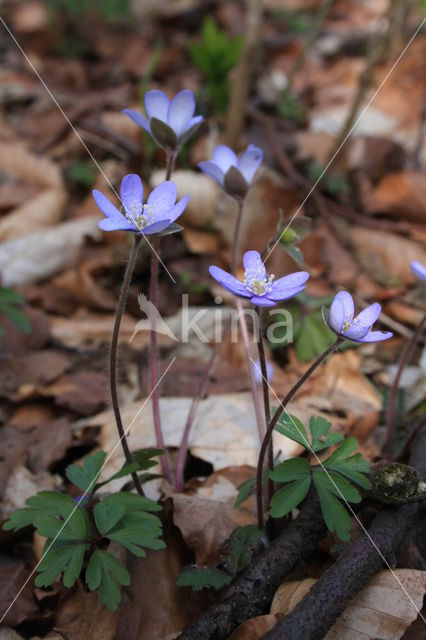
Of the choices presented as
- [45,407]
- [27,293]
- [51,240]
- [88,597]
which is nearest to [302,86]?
[51,240]

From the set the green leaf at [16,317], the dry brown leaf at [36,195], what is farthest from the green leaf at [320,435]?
the dry brown leaf at [36,195]

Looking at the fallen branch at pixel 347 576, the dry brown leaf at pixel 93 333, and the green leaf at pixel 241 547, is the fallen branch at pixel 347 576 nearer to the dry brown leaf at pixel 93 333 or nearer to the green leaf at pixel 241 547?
the green leaf at pixel 241 547

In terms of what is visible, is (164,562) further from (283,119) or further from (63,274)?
(283,119)

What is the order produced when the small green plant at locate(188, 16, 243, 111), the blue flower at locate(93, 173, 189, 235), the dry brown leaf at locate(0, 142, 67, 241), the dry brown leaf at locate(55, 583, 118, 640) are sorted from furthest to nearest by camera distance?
the small green plant at locate(188, 16, 243, 111) → the dry brown leaf at locate(0, 142, 67, 241) → the dry brown leaf at locate(55, 583, 118, 640) → the blue flower at locate(93, 173, 189, 235)

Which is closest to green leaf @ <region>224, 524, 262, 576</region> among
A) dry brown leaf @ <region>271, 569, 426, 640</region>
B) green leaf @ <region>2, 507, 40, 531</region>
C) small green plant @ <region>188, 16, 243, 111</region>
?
dry brown leaf @ <region>271, 569, 426, 640</region>

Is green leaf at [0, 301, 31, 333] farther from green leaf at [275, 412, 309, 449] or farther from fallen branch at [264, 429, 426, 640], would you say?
fallen branch at [264, 429, 426, 640]

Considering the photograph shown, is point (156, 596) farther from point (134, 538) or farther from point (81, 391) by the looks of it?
point (81, 391)
